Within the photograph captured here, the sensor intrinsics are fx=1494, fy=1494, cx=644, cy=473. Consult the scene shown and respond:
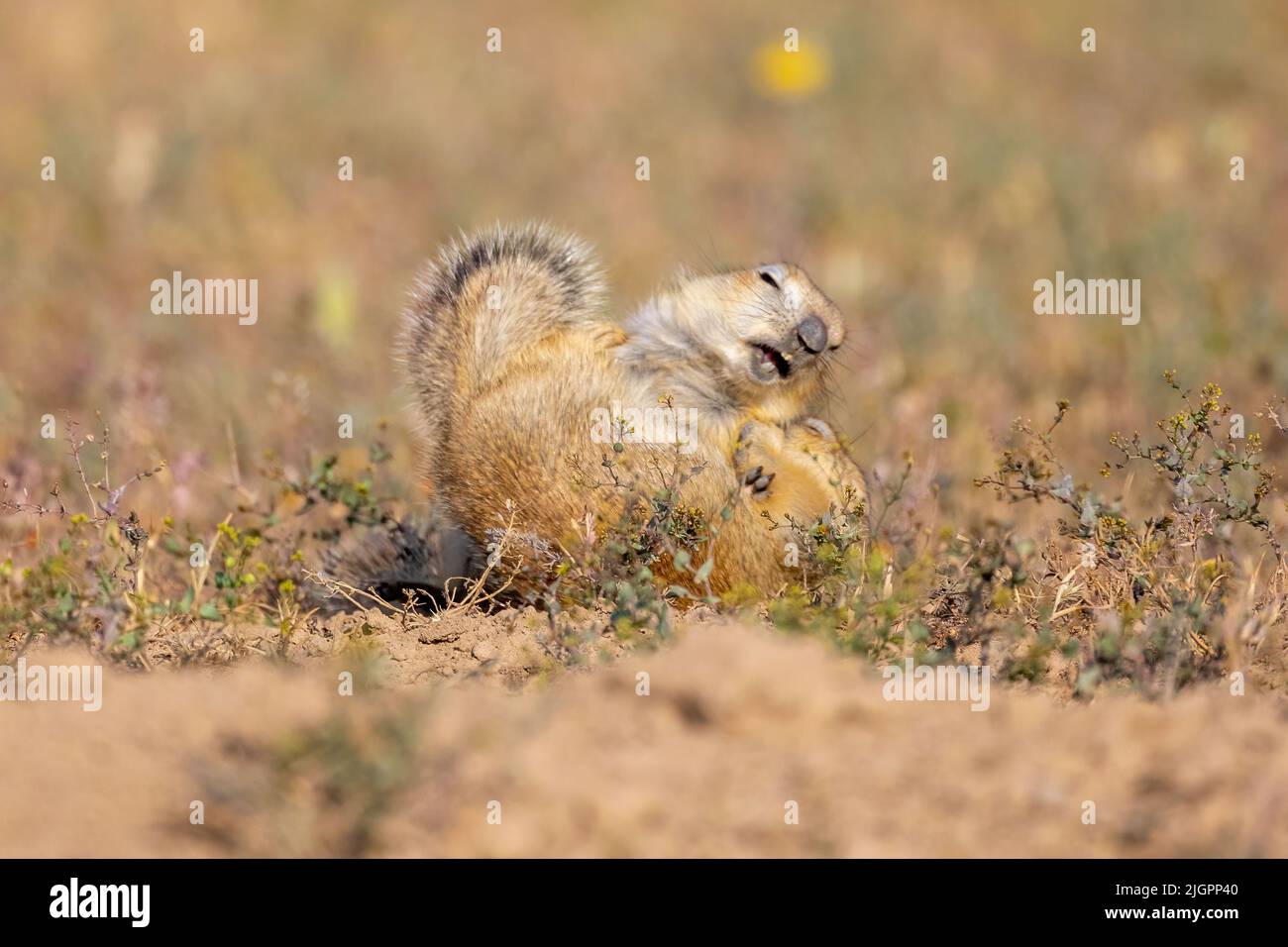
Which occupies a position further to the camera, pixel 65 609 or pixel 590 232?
pixel 590 232

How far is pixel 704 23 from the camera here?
15.0 metres

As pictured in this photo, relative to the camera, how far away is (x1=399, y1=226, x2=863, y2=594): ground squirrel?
473 centimetres

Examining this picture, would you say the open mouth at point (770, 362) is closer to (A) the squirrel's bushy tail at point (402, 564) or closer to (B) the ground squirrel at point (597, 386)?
(B) the ground squirrel at point (597, 386)

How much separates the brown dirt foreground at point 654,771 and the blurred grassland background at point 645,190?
2589 mm

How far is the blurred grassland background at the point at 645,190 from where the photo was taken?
26.9 feet

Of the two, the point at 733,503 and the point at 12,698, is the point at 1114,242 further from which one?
the point at 12,698

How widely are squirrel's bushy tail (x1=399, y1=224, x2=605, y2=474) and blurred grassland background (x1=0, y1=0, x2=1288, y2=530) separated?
160 cm

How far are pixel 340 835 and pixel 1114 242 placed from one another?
27.8 ft
